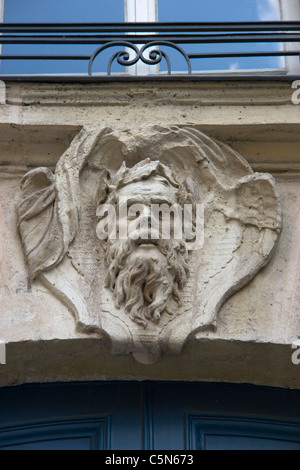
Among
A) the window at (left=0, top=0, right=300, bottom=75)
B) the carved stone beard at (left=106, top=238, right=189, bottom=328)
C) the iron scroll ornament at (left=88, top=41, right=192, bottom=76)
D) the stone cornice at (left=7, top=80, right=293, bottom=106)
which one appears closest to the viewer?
the carved stone beard at (left=106, top=238, right=189, bottom=328)

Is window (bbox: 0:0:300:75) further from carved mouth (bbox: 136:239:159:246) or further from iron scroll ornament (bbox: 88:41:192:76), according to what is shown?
carved mouth (bbox: 136:239:159:246)

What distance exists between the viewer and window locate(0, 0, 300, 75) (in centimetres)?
440

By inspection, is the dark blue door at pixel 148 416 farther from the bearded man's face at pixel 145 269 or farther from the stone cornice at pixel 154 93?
the stone cornice at pixel 154 93

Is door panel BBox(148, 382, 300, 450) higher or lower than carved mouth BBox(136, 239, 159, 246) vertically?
lower

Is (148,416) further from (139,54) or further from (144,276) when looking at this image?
(139,54)

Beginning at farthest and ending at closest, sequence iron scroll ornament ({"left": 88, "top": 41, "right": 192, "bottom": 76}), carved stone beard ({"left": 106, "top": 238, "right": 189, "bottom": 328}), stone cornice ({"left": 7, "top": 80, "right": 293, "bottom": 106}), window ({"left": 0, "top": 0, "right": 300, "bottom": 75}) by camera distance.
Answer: window ({"left": 0, "top": 0, "right": 300, "bottom": 75}) → iron scroll ornament ({"left": 88, "top": 41, "right": 192, "bottom": 76}) → stone cornice ({"left": 7, "top": 80, "right": 293, "bottom": 106}) → carved stone beard ({"left": 106, "top": 238, "right": 189, "bottom": 328})

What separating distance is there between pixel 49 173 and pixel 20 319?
2.03 ft

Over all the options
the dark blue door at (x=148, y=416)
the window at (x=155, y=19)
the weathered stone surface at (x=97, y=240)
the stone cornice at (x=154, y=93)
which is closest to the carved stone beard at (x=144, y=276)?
the weathered stone surface at (x=97, y=240)

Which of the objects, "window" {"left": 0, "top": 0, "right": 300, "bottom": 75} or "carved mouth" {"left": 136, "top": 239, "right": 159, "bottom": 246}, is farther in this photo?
"window" {"left": 0, "top": 0, "right": 300, "bottom": 75}

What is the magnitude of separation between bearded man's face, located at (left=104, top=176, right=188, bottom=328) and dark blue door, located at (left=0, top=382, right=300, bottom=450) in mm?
358

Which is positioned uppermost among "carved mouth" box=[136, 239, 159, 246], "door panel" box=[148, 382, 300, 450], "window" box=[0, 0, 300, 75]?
"window" box=[0, 0, 300, 75]

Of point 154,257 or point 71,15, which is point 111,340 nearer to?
point 154,257

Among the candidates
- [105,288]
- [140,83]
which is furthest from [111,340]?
[140,83]

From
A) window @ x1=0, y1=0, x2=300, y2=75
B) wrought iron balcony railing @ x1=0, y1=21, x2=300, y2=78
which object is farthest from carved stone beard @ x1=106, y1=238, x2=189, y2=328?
window @ x1=0, y1=0, x2=300, y2=75
